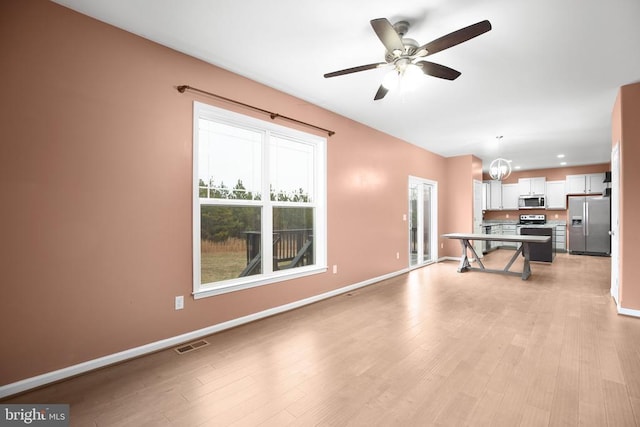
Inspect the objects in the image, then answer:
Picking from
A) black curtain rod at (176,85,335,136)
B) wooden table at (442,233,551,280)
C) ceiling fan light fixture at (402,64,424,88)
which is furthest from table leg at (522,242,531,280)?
ceiling fan light fixture at (402,64,424,88)

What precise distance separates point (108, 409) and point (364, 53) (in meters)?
3.45

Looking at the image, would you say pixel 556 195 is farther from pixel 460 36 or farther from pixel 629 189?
pixel 460 36

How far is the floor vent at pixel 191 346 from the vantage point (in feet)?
8.85

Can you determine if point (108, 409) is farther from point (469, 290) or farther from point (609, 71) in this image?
point (609, 71)

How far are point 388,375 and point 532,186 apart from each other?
1037 centimetres

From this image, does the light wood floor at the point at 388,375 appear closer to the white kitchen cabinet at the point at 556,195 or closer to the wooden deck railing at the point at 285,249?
the wooden deck railing at the point at 285,249

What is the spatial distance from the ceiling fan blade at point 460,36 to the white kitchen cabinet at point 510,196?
9.99 meters

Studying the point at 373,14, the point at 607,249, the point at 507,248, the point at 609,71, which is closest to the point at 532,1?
the point at 373,14

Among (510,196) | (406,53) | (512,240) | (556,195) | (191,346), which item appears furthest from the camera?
(510,196)

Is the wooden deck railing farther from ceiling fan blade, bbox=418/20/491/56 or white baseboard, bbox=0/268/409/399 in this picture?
ceiling fan blade, bbox=418/20/491/56

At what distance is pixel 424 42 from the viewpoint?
267 cm

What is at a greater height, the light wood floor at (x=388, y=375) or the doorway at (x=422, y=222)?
the doorway at (x=422, y=222)

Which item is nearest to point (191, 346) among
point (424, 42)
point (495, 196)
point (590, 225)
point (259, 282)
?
point (259, 282)

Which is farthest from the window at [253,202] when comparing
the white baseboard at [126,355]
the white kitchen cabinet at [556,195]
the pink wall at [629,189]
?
the white kitchen cabinet at [556,195]
